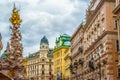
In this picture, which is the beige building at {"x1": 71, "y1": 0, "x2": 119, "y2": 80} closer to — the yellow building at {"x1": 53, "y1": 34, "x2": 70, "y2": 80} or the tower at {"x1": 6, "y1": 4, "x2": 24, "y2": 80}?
the tower at {"x1": 6, "y1": 4, "x2": 24, "y2": 80}

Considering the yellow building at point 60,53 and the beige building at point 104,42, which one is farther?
the yellow building at point 60,53

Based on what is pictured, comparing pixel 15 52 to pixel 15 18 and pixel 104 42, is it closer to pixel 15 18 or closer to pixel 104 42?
pixel 15 18

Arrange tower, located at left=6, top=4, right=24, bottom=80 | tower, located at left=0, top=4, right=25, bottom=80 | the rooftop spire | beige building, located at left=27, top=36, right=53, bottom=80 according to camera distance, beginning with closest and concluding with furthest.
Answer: tower, located at left=0, top=4, right=25, bottom=80, tower, located at left=6, top=4, right=24, bottom=80, the rooftop spire, beige building, located at left=27, top=36, right=53, bottom=80

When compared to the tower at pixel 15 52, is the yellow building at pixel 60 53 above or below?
above

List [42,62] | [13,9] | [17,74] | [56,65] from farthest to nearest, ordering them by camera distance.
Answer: [42,62], [56,65], [13,9], [17,74]

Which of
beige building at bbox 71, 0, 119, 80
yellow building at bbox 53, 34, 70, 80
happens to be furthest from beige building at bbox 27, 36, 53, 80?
beige building at bbox 71, 0, 119, 80

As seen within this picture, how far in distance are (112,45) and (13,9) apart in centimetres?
2126

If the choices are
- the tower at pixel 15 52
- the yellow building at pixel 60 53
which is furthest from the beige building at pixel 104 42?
the yellow building at pixel 60 53

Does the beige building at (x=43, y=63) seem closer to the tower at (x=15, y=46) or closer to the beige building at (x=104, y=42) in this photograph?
the beige building at (x=104, y=42)

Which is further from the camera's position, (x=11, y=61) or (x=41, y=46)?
(x=41, y=46)

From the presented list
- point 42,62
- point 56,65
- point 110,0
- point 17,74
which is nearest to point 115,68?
point 110,0

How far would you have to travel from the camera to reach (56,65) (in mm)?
155500

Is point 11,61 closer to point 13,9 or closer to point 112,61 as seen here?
point 13,9

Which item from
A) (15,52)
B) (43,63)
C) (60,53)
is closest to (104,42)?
(15,52)
